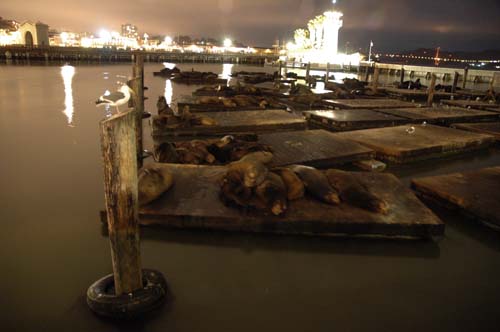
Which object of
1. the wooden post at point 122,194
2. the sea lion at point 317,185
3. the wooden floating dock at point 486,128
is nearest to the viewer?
the wooden post at point 122,194

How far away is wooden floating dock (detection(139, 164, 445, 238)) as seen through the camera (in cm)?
477

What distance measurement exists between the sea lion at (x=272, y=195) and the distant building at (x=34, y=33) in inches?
3144

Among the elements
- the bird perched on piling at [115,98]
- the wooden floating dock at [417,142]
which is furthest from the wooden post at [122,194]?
the wooden floating dock at [417,142]

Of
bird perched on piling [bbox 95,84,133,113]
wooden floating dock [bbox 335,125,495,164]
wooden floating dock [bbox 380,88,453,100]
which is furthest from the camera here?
wooden floating dock [bbox 380,88,453,100]

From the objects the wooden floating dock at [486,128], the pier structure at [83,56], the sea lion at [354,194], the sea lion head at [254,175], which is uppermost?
the pier structure at [83,56]

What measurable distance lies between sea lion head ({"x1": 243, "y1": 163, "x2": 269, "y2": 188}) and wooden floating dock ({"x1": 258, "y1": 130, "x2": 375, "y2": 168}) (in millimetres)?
2032

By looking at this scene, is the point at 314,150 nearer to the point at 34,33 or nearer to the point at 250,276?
the point at 250,276

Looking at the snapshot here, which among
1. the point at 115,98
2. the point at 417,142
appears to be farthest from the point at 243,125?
the point at 115,98

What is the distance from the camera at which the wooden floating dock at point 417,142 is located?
349 inches

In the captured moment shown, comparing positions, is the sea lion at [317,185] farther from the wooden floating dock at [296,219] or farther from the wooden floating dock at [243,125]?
the wooden floating dock at [243,125]

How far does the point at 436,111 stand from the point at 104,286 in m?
15.6

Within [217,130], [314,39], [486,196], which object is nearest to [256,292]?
[486,196]

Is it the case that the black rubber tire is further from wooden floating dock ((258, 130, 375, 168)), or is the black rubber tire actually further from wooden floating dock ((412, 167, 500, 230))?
wooden floating dock ((412, 167, 500, 230))

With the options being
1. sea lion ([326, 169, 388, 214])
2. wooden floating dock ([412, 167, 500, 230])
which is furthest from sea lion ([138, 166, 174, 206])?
wooden floating dock ([412, 167, 500, 230])
